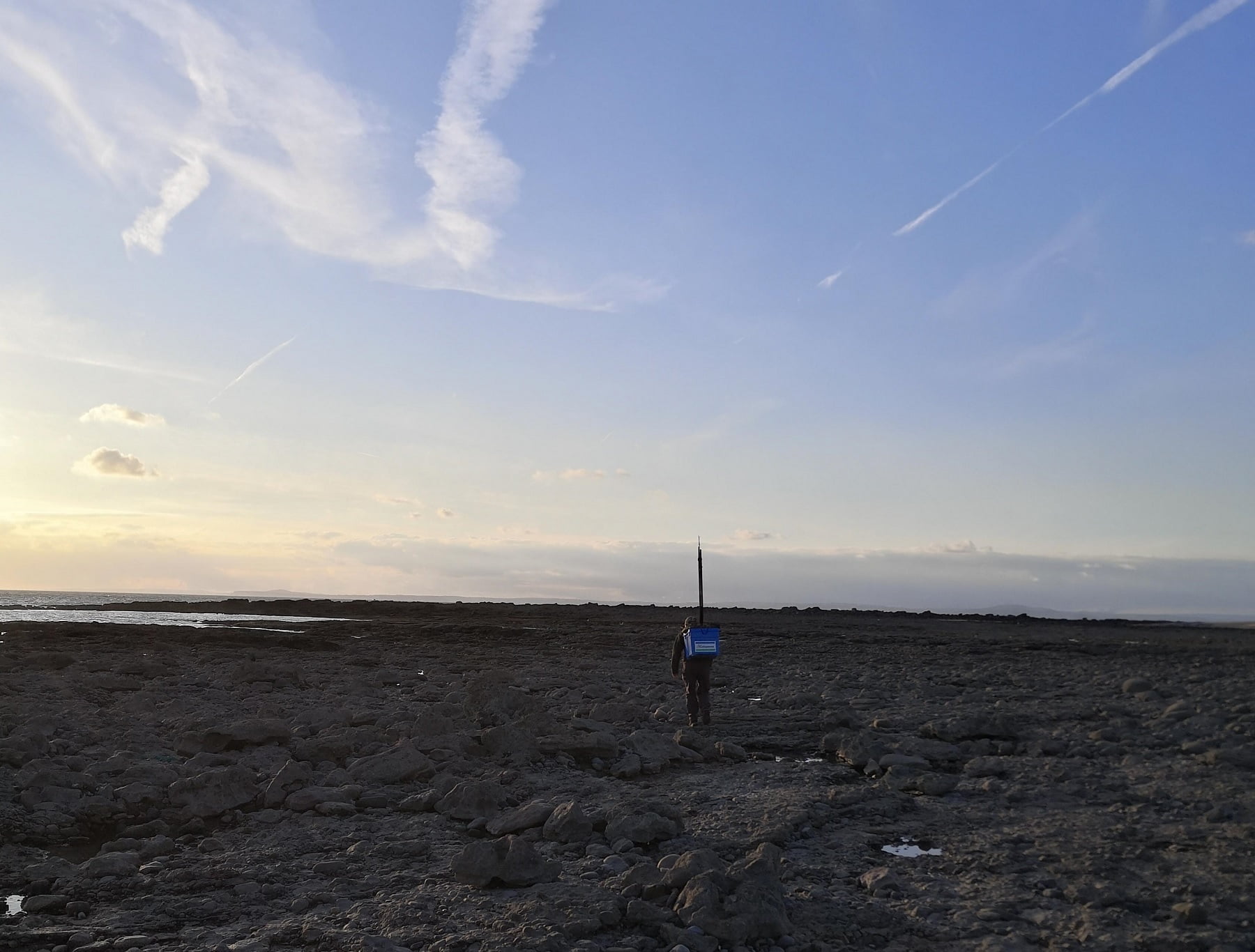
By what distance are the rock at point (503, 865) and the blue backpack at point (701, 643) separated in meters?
6.90

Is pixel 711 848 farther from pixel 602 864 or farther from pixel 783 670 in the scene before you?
pixel 783 670

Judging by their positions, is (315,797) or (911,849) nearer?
(911,849)

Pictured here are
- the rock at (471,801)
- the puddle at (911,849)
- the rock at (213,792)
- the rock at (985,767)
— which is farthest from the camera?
the rock at (985,767)

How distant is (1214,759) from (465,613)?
56.8 meters

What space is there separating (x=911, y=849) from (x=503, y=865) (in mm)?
3580

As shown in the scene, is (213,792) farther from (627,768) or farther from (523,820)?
(627,768)

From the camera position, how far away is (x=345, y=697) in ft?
52.9

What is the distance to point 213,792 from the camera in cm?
891

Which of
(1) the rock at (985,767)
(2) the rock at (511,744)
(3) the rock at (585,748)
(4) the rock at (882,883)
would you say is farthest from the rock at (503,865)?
(1) the rock at (985,767)

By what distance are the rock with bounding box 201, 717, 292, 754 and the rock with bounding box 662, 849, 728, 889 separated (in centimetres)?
665

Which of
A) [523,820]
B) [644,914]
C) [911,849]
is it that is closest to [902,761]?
[911,849]

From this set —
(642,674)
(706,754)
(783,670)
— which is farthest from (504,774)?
(783,670)

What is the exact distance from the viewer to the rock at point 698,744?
11.5 meters

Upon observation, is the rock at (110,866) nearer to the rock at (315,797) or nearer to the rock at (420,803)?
the rock at (315,797)
